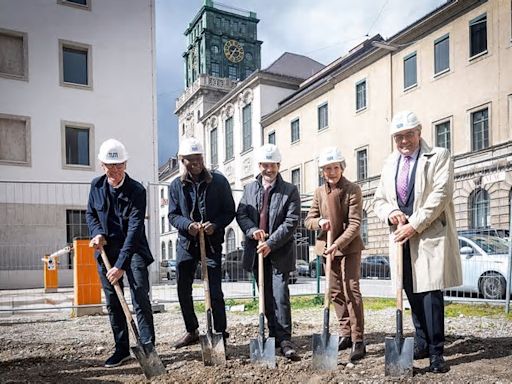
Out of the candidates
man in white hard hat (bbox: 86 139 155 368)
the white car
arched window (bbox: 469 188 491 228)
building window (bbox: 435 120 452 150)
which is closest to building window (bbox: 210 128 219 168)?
building window (bbox: 435 120 452 150)

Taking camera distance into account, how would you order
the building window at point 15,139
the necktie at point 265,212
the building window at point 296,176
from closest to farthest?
1. the necktie at point 265,212
2. the building window at point 15,139
3. the building window at point 296,176

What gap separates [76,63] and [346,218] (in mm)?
16457

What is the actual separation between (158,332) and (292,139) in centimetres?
2841

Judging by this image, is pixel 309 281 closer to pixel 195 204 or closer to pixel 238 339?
pixel 238 339

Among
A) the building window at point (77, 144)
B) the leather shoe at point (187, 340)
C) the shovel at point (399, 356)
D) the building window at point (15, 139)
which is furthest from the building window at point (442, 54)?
the shovel at point (399, 356)

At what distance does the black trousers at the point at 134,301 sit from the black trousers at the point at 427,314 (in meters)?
2.10

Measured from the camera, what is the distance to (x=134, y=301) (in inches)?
157

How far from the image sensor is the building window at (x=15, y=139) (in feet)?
52.6

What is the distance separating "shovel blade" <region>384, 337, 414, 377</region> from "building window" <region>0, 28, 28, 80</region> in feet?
54.4

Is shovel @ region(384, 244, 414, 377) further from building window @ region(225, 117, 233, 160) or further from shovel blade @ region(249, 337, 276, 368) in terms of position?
building window @ region(225, 117, 233, 160)

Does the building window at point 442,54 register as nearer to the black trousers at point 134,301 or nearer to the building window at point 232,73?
the black trousers at point 134,301

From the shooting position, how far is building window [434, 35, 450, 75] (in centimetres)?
2136

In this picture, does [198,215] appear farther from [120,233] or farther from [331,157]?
[331,157]

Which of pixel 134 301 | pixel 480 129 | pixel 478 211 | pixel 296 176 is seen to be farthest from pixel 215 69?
pixel 134 301
